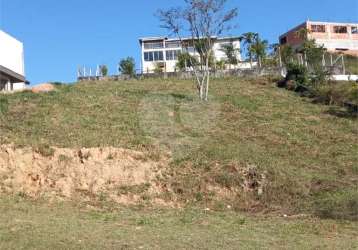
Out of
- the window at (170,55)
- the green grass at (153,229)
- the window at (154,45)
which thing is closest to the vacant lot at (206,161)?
the green grass at (153,229)

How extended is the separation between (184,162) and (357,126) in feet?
28.1

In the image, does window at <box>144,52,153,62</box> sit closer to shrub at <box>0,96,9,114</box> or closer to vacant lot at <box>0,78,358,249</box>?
vacant lot at <box>0,78,358,249</box>

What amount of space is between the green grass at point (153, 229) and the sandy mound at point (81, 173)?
825 millimetres

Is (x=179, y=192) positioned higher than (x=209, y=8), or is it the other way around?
(x=209, y=8)

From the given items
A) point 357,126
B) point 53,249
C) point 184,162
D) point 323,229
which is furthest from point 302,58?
point 53,249

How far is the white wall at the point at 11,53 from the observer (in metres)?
39.6

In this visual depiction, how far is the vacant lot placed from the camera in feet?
27.8

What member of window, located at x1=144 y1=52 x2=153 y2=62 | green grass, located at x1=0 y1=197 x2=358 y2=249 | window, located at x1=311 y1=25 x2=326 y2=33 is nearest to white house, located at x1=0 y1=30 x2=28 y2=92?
green grass, located at x1=0 y1=197 x2=358 y2=249

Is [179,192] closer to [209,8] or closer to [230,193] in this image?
[230,193]

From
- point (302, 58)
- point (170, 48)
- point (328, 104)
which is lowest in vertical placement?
point (328, 104)

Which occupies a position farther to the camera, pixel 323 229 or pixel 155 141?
pixel 155 141

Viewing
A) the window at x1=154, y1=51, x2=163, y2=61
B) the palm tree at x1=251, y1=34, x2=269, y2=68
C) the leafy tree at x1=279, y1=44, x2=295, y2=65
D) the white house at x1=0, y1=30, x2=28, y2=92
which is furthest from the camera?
the window at x1=154, y1=51, x2=163, y2=61

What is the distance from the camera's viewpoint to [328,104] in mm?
23547

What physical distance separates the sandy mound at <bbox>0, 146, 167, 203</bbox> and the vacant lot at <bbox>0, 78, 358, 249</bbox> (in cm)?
21
